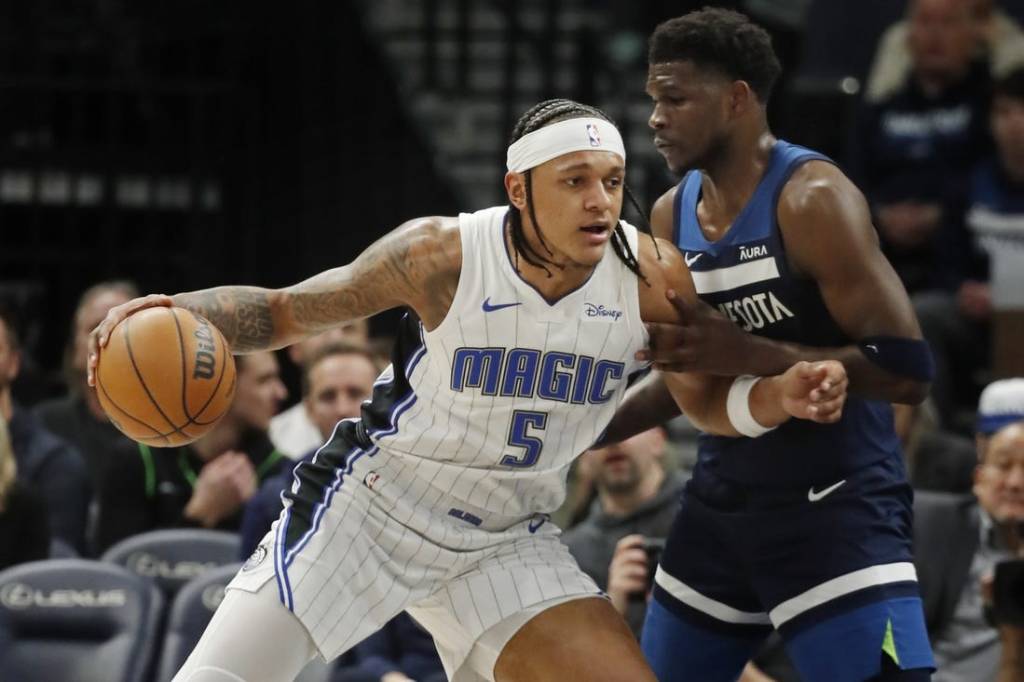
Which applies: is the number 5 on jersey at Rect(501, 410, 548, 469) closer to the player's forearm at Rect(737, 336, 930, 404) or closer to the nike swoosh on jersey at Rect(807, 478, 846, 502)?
the player's forearm at Rect(737, 336, 930, 404)

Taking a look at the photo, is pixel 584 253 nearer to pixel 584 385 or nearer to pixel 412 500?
pixel 584 385

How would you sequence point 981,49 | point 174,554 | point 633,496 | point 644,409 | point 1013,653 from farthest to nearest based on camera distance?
point 981,49, point 174,554, point 633,496, point 1013,653, point 644,409

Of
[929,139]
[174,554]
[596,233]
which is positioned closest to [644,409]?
[596,233]

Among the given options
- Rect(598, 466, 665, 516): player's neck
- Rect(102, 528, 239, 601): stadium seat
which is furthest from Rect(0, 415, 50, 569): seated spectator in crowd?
Rect(598, 466, 665, 516): player's neck

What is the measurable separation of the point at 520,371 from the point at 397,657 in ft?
7.64

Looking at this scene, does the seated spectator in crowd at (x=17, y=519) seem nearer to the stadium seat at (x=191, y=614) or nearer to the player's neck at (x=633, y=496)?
the stadium seat at (x=191, y=614)

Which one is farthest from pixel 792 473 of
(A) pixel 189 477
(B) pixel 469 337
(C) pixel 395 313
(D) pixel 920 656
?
(C) pixel 395 313

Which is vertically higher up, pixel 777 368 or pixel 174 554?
pixel 777 368

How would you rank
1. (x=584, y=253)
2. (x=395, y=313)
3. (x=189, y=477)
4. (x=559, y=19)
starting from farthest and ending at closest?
1. (x=559, y=19)
2. (x=395, y=313)
3. (x=189, y=477)
4. (x=584, y=253)

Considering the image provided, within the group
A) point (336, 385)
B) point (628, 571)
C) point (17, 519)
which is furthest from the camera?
point (336, 385)

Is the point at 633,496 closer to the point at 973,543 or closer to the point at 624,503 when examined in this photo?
the point at 624,503

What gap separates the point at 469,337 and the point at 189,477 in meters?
3.41

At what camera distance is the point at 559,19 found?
37.6ft

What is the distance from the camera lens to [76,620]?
6.55 metres
